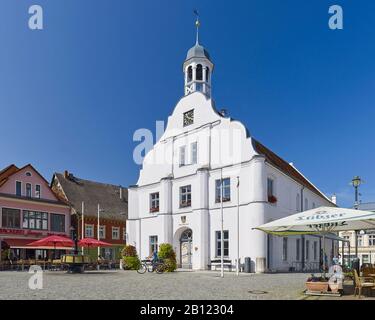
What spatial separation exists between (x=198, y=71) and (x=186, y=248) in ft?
46.9

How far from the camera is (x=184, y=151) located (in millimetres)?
33094

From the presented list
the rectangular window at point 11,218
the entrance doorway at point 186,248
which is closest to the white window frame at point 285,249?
the entrance doorway at point 186,248

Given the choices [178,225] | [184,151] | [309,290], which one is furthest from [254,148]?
[309,290]

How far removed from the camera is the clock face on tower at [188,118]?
33.1 metres

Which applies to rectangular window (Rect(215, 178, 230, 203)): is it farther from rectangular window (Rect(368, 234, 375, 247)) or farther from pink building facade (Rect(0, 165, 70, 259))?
rectangular window (Rect(368, 234, 375, 247))

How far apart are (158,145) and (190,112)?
4.35 m

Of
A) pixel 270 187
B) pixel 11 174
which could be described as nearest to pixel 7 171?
pixel 11 174

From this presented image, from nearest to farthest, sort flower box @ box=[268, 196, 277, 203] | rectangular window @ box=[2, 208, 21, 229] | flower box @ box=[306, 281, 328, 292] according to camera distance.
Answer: flower box @ box=[306, 281, 328, 292] < flower box @ box=[268, 196, 277, 203] < rectangular window @ box=[2, 208, 21, 229]

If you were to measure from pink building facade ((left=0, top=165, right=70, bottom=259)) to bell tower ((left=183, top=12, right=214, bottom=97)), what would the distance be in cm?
1833

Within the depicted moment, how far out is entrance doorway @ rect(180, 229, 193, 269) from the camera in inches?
1256

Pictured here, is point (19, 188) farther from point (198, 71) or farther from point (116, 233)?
point (198, 71)

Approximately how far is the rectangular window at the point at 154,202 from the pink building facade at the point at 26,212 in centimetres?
1194

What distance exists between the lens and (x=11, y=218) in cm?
3788

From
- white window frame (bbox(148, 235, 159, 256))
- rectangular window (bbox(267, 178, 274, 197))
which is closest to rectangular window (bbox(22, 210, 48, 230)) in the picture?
white window frame (bbox(148, 235, 159, 256))
